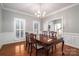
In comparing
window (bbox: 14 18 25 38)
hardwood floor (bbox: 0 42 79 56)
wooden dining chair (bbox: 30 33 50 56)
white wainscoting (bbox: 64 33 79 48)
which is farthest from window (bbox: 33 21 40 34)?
white wainscoting (bbox: 64 33 79 48)

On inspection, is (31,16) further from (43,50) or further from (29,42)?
(43,50)

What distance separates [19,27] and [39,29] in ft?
1.31

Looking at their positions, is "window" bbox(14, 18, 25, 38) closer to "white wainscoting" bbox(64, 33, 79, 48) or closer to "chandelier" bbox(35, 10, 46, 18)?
"chandelier" bbox(35, 10, 46, 18)

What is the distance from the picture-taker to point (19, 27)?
150 centimetres

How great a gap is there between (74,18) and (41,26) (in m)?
0.65

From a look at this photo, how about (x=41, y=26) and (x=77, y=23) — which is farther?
(x=41, y=26)

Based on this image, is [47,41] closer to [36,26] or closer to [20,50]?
[36,26]

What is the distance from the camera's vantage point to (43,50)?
144 centimetres

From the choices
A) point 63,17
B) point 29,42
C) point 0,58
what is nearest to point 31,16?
point 29,42

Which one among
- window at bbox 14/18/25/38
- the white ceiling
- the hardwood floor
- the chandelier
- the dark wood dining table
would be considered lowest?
the hardwood floor

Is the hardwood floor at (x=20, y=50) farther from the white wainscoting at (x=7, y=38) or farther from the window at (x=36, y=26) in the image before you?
the window at (x=36, y=26)

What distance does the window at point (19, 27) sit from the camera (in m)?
1.47

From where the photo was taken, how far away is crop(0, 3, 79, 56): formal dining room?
1.41 m

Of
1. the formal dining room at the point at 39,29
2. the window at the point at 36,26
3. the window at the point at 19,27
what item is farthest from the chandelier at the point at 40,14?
the window at the point at 19,27
